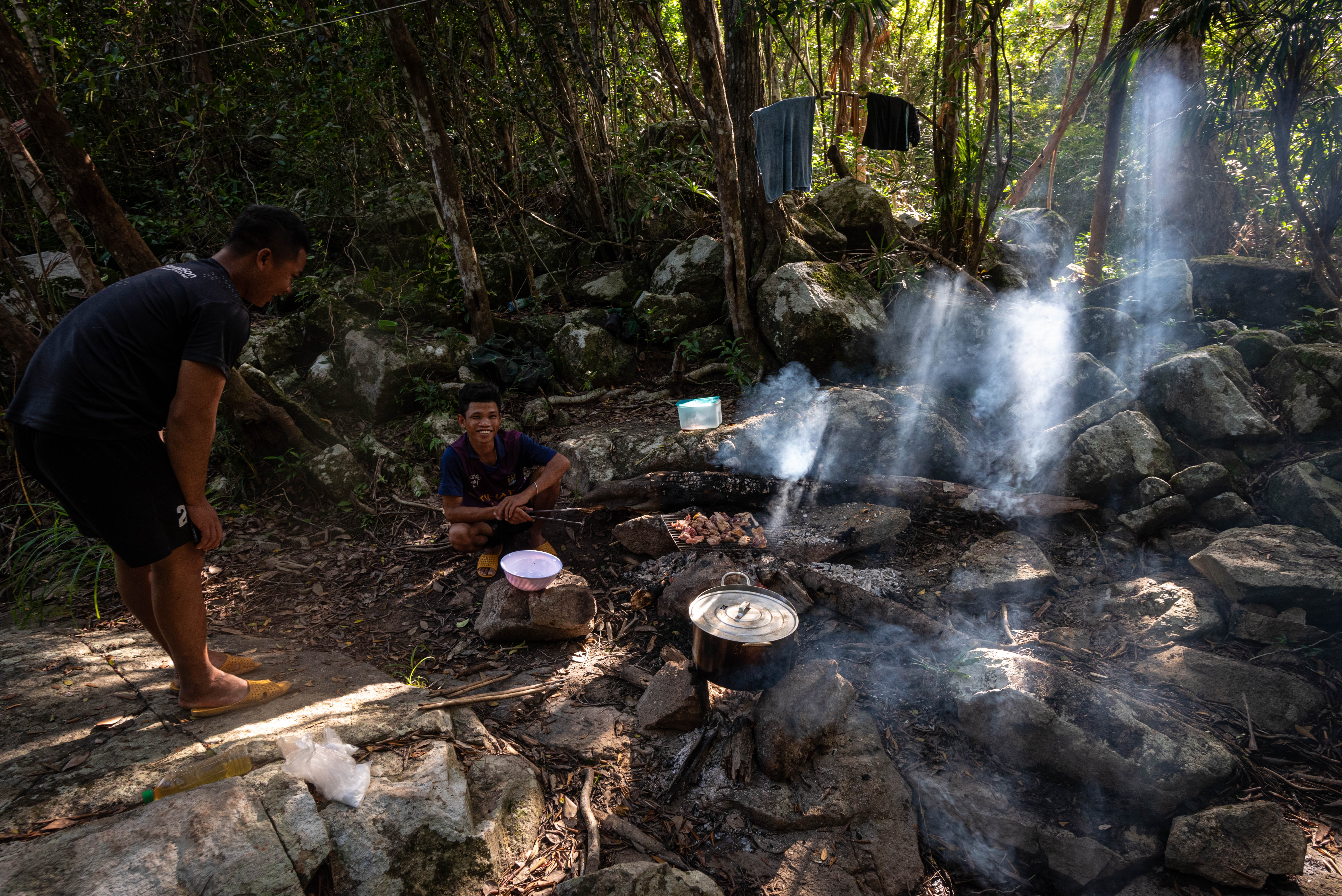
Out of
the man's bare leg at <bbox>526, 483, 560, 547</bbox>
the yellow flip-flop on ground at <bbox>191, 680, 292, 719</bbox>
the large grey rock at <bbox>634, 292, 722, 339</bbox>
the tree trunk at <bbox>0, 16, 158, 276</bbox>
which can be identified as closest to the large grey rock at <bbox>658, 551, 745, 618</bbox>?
the man's bare leg at <bbox>526, 483, 560, 547</bbox>

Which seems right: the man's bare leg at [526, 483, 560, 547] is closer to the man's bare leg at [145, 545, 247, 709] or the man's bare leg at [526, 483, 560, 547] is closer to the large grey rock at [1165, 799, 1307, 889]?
the man's bare leg at [145, 545, 247, 709]

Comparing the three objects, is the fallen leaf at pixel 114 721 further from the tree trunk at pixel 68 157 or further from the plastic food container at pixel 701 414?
the plastic food container at pixel 701 414

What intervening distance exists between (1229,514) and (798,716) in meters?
3.55

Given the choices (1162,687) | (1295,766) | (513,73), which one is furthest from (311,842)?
(513,73)

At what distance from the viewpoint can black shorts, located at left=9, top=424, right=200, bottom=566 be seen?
2.31m

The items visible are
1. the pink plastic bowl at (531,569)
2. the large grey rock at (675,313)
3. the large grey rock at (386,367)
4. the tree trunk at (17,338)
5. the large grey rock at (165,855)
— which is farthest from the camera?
the large grey rock at (675,313)

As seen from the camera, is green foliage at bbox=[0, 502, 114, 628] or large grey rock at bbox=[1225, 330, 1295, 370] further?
large grey rock at bbox=[1225, 330, 1295, 370]

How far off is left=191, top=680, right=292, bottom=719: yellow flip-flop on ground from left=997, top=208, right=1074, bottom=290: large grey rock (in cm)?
920

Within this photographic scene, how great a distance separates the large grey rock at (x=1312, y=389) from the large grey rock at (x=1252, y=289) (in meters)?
1.71

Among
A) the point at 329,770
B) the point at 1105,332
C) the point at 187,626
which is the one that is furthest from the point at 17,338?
the point at 1105,332

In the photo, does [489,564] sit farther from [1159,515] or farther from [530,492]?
[1159,515]

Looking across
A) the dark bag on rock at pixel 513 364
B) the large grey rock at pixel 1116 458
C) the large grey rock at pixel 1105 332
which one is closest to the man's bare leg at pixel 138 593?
the dark bag on rock at pixel 513 364

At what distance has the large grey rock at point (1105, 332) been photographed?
20.0 feet

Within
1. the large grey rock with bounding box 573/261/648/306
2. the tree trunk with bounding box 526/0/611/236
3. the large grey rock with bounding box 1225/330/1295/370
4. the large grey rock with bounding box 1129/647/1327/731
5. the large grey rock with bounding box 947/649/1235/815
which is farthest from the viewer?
the large grey rock with bounding box 573/261/648/306
